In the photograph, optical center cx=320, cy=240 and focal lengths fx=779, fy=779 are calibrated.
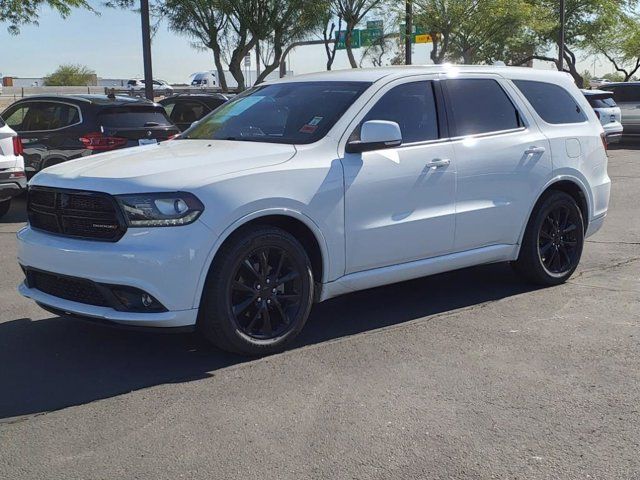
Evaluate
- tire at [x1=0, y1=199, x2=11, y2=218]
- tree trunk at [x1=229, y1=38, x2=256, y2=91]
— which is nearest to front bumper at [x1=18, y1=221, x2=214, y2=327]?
tire at [x1=0, y1=199, x2=11, y2=218]

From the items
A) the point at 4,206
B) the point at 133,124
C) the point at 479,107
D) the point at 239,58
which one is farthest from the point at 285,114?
the point at 239,58

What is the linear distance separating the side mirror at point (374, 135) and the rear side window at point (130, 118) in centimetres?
636

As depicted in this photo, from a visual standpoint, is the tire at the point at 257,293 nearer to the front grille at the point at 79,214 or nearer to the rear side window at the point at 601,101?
the front grille at the point at 79,214

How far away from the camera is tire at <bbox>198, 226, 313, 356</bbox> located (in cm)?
462

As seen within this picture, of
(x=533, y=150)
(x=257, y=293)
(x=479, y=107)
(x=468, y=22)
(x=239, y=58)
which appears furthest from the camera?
(x=468, y=22)

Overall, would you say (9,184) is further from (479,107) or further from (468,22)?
(468,22)

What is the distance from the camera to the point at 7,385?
14.6ft

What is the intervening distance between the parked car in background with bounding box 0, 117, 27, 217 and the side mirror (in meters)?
5.82

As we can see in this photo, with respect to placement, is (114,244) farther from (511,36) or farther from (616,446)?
(511,36)

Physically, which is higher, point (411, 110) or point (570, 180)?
point (411, 110)

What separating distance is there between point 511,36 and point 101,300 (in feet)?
98.9

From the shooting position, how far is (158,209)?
444cm

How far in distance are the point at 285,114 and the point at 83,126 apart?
19.7ft

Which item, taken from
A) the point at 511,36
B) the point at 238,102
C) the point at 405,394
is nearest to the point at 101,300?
the point at 405,394
